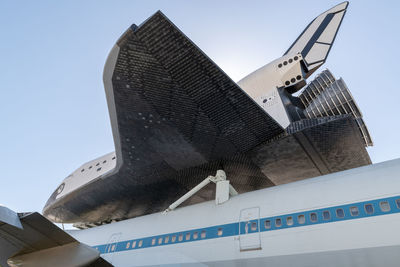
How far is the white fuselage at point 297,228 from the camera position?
238 inches

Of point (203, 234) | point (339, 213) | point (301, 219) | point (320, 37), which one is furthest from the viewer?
point (320, 37)

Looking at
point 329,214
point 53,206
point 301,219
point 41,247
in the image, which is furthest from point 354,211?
point 53,206

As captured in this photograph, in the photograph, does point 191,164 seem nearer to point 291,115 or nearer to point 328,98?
point 291,115

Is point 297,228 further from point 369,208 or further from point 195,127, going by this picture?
point 195,127

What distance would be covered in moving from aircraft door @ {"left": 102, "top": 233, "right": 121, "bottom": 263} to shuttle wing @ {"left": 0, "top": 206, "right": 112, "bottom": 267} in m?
3.44

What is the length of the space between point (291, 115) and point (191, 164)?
19.3 ft

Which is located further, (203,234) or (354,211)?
(203,234)

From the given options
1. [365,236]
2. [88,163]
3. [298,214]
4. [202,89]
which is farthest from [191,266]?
[88,163]

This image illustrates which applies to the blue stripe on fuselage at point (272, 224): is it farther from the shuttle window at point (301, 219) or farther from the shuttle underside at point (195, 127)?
the shuttle underside at point (195, 127)

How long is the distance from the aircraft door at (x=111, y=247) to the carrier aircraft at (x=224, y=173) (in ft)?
0.19

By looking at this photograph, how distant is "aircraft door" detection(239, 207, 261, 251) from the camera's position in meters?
7.61

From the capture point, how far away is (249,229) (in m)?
7.94

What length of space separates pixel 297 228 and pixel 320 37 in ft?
47.0

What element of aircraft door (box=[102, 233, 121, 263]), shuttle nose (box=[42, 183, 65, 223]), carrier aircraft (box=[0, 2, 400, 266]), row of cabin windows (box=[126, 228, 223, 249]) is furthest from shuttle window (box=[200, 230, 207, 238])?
shuttle nose (box=[42, 183, 65, 223])
